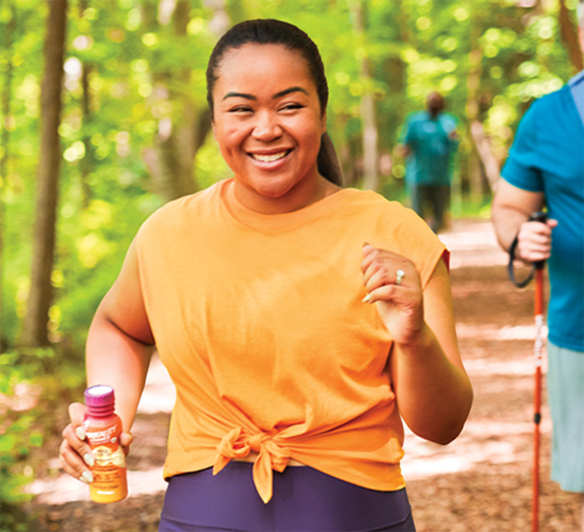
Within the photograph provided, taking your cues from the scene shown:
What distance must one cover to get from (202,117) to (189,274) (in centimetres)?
1099

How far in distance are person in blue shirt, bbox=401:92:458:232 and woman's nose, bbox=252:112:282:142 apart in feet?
35.1

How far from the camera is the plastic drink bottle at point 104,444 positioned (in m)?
1.90

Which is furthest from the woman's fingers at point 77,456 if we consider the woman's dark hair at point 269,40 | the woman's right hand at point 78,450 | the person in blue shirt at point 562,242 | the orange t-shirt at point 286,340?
the person in blue shirt at point 562,242

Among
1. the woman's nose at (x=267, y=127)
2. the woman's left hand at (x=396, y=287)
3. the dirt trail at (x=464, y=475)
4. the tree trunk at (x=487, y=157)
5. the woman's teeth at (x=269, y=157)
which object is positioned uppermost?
the woman's nose at (x=267, y=127)

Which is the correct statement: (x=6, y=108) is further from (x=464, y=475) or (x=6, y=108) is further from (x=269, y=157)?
(x=269, y=157)

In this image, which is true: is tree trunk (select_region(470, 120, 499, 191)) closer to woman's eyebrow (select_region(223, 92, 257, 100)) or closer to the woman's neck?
the woman's neck

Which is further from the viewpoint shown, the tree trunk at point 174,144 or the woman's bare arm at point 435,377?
the tree trunk at point 174,144

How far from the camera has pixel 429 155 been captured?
12.6 m

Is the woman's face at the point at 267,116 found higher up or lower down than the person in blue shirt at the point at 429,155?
higher up

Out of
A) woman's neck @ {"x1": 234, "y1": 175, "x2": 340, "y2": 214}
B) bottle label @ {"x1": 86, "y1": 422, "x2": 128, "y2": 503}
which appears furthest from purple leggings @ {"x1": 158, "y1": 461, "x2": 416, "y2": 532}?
woman's neck @ {"x1": 234, "y1": 175, "x2": 340, "y2": 214}

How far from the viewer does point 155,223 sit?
2.12 meters

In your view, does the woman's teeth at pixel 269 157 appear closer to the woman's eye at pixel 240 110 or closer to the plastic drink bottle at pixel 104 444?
the woman's eye at pixel 240 110

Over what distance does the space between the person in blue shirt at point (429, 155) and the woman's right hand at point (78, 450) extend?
11025mm

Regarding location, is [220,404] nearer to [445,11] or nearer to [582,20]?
[582,20]
